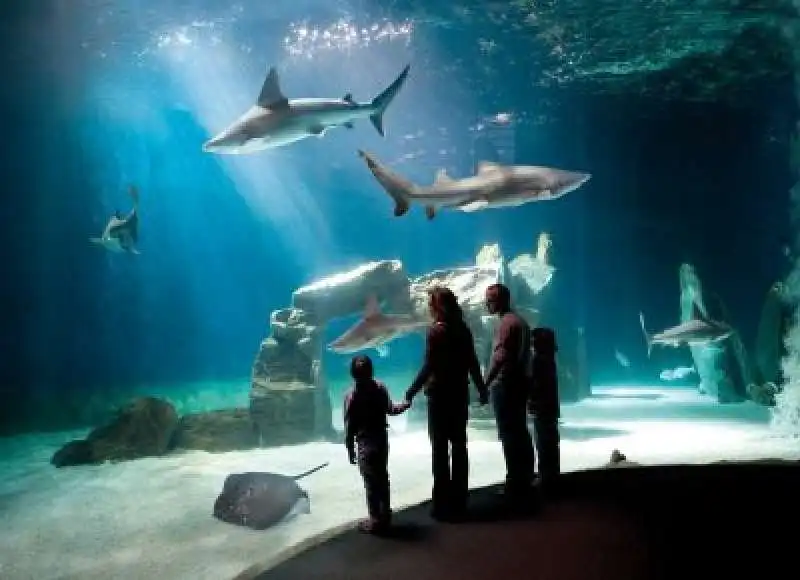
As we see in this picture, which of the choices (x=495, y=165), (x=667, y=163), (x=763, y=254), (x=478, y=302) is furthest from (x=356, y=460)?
(x=763, y=254)

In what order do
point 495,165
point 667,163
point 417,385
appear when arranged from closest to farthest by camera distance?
point 417,385
point 495,165
point 667,163

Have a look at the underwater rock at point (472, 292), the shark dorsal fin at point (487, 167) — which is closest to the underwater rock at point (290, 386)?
the underwater rock at point (472, 292)

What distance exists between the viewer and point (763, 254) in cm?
3142

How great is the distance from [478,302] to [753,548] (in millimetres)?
10396

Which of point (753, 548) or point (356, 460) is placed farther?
point (356, 460)

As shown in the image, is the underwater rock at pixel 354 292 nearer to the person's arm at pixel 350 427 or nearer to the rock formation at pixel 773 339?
the person's arm at pixel 350 427

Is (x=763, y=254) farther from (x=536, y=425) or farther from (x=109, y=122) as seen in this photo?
(x=109, y=122)

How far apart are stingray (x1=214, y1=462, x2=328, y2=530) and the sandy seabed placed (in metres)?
0.12

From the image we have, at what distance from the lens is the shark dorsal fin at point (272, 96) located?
7348 mm

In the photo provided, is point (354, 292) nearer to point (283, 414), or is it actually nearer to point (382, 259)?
point (283, 414)

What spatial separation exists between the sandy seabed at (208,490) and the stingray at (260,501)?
0.12 metres

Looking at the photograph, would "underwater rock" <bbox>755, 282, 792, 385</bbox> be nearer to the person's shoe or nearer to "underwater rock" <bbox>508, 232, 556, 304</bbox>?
"underwater rock" <bbox>508, 232, 556, 304</bbox>

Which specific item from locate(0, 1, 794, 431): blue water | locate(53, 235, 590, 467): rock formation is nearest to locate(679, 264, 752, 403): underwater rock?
locate(0, 1, 794, 431): blue water

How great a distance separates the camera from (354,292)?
44.1 ft
